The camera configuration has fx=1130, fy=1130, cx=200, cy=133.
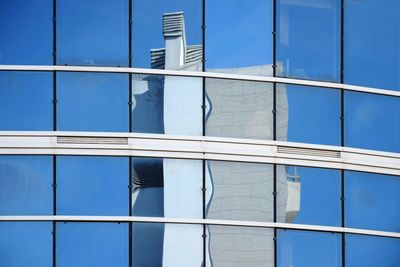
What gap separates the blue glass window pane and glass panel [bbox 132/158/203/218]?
3.57 meters

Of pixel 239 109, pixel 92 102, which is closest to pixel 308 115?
pixel 239 109

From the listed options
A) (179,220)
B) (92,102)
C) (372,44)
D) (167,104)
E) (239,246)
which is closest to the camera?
(179,220)

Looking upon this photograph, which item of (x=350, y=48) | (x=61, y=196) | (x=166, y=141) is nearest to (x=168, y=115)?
(x=166, y=141)

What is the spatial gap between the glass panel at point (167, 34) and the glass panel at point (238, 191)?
8.67ft

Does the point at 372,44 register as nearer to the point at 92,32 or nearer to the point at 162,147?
the point at 162,147

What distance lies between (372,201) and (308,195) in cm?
181

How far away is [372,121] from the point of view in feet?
95.3

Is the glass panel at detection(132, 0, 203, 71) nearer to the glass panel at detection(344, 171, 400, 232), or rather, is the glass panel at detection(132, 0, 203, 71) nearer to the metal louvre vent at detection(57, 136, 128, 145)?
the metal louvre vent at detection(57, 136, 128, 145)

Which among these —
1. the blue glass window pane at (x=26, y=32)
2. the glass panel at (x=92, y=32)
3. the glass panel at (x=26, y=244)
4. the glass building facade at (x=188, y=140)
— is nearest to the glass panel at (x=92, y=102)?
the glass building facade at (x=188, y=140)

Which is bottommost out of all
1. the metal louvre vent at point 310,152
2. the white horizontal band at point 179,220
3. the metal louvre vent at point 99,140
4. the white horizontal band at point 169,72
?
the white horizontal band at point 179,220

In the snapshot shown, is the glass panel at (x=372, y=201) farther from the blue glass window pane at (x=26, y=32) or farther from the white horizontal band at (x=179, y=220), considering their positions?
the blue glass window pane at (x=26, y=32)

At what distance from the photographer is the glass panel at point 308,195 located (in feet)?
91.7

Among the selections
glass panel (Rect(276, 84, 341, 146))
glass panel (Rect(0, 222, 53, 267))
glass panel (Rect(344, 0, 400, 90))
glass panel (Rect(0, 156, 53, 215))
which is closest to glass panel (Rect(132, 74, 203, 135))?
glass panel (Rect(276, 84, 341, 146))

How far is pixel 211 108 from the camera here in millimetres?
27953
